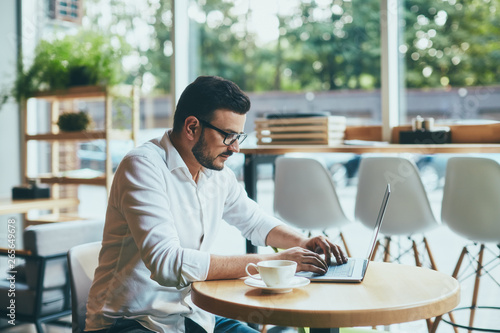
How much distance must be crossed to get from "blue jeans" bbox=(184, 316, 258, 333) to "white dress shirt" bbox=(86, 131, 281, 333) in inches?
0.8

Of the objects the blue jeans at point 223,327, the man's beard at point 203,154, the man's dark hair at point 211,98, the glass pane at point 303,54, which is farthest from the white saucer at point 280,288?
the glass pane at point 303,54

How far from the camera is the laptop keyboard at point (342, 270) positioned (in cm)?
154

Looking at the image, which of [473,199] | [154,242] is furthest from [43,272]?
[473,199]

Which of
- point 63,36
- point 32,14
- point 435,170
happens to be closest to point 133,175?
point 435,170

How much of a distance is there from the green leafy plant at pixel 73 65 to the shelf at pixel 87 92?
5cm

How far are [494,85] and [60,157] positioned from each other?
367 cm

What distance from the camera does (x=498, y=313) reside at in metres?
3.42

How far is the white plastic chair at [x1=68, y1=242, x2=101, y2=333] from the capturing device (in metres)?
1.79

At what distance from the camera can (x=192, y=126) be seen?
1.80 m

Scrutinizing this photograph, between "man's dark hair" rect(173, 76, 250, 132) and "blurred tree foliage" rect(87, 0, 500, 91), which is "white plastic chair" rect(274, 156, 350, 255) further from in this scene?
"man's dark hair" rect(173, 76, 250, 132)

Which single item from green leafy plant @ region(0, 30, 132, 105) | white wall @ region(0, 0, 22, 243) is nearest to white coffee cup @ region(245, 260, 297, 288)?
green leafy plant @ region(0, 30, 132, 105)

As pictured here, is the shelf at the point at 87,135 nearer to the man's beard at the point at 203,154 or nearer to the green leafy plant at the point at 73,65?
the green leafy plant at the point at 73,65

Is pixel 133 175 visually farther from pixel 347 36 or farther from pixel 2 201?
pixel 2 201

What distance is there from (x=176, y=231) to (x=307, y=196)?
1858 millimetres
